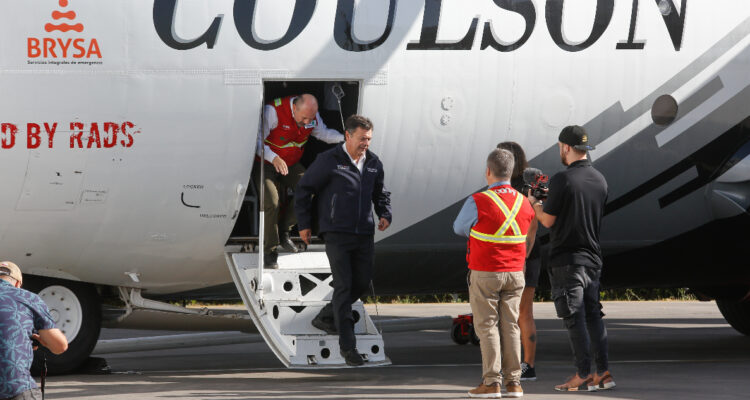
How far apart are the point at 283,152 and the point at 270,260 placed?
965 millimetres

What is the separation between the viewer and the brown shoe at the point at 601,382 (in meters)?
8.71

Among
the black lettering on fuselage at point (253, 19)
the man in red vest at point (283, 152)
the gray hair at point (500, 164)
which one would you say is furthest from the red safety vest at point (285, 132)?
the gray hair at point (500, 164)

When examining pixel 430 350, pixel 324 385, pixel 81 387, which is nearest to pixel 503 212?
pixel 324 385

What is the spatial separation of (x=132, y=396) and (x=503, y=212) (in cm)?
317

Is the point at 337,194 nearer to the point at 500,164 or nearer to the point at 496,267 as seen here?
the point at 500,164

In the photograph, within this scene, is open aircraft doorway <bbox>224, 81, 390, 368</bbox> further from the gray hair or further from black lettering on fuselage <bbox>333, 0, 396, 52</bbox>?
the gray hair

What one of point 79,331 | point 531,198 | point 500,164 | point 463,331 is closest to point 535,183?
point 531,198

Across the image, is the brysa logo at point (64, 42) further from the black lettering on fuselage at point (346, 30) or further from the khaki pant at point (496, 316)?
the khaki pant at point (496, 316)

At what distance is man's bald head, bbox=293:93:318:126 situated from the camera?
9.66 meters

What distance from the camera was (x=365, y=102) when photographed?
9.72 meters

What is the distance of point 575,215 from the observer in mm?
8609

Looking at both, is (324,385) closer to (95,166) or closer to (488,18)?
(95,166)

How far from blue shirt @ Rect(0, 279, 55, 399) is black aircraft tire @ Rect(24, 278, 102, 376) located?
3.93 metres

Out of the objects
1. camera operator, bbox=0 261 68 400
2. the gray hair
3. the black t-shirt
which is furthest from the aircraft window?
→ camera operator, bbox=0 261 68 400
